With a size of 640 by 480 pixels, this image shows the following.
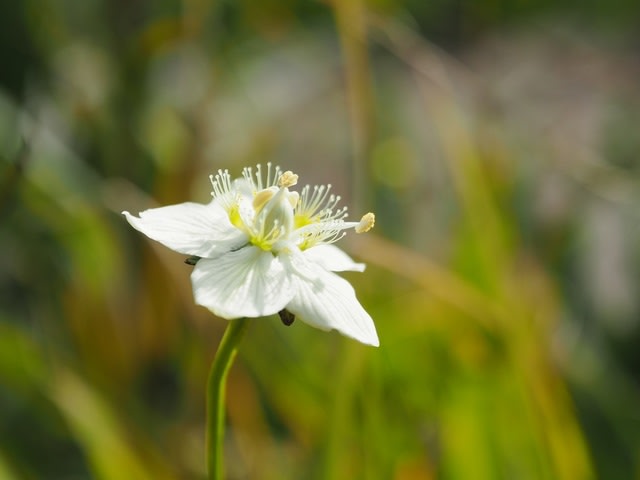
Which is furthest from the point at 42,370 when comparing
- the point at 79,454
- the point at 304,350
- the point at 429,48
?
the point at 429,48

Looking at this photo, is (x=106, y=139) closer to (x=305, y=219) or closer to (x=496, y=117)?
(x=496, y=117)

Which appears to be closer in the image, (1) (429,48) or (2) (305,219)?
(2) (305,219)

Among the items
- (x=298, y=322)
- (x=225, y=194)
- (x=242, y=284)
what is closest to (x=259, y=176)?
(x=225, y=194)

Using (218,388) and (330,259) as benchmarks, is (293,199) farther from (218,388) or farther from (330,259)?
(218,388)

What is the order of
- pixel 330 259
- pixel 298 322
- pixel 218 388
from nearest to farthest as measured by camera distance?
pixel 218 388 → pixel 330 259 → pixel 298 322

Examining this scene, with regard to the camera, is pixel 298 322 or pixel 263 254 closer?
pixel 263 254

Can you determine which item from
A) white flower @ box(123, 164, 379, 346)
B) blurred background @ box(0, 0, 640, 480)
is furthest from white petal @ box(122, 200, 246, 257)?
blurred background @ box(0, 0, 640, 480)

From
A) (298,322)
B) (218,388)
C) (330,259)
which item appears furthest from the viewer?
(298,322)

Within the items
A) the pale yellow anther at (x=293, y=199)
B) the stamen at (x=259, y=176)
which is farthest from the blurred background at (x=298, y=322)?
the pale yellow anther at (x=293, y=199)

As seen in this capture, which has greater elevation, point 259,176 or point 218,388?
point 259,176
